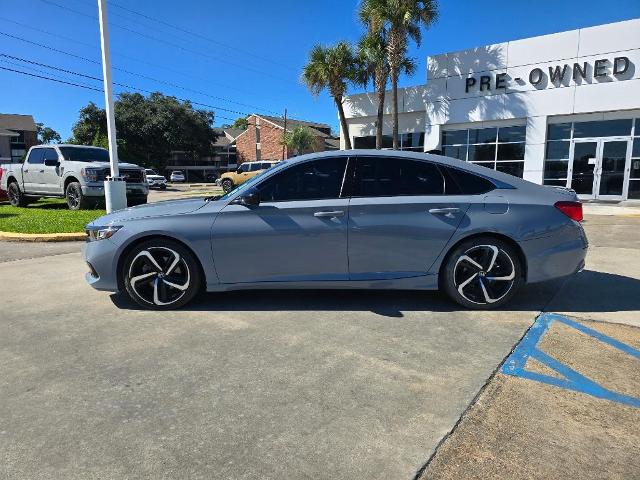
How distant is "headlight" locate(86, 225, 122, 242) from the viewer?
4.24m

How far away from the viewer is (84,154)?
523 inches

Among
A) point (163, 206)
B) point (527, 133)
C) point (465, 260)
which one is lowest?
point (465, 260)

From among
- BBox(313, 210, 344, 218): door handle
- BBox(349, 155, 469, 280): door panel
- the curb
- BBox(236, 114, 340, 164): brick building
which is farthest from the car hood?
BBox(236, 114, 340, 164): brick building

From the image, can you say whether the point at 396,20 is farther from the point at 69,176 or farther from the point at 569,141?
the point at 69,176

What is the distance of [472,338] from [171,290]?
9.19 feet

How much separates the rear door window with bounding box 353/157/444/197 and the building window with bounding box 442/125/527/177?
15612 millimetres

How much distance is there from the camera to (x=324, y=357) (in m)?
3.26

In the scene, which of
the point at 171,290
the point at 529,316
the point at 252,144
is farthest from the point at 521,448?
the point at 252,144

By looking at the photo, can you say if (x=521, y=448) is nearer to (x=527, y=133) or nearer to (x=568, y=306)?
(x=568, y=306)

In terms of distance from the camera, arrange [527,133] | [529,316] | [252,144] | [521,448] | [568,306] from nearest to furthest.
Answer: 1. [521,448]
2. [529,316]
3. [568,306]
4. [527,133]
5. [252,144]

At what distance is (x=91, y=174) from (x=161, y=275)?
30.9 ft

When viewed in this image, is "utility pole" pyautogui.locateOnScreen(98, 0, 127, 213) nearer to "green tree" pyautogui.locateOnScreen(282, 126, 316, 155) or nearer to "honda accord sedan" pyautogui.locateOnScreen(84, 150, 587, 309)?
"honda accord sedan" pyautogui.locateOnScreen(84, 150, 587, 309)

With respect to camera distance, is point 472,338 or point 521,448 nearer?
point 521,448

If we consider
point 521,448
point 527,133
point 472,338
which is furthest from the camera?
point 527,133
